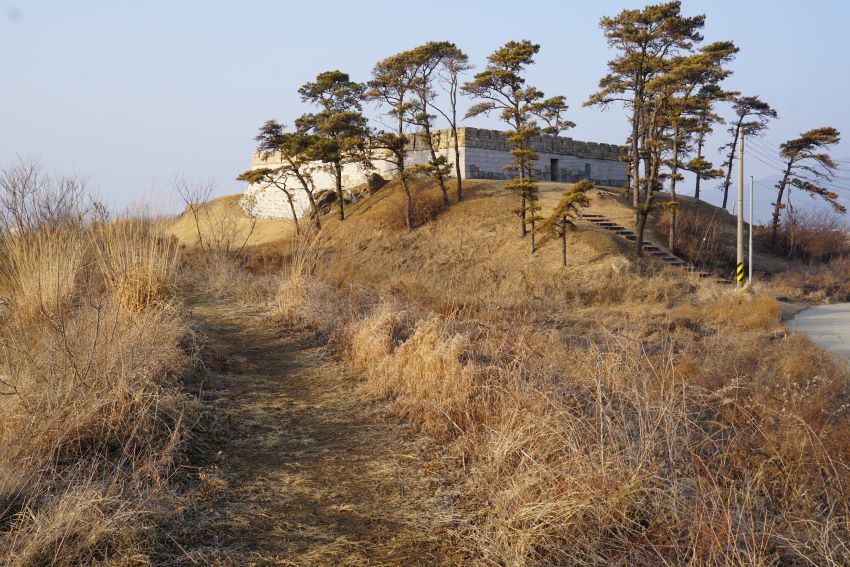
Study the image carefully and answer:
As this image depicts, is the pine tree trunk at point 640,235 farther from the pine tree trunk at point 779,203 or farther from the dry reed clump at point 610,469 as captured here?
the dry reed clump at point 610,469

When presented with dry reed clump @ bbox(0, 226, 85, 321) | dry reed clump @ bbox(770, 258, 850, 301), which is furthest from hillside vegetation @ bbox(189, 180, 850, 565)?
dry reed clump @ bbox(770, 258, 850, 301)

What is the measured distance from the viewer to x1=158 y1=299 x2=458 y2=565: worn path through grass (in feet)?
10.3

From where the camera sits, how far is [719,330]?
1328cm

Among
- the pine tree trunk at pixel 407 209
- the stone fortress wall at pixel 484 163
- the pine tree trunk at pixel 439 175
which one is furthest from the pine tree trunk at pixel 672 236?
the pine tree trunk at pixel 407 209

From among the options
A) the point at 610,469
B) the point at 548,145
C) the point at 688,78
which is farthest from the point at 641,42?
the point at 610,469

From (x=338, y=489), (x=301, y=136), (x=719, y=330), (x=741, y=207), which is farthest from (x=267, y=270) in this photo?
(x=301, y=136)

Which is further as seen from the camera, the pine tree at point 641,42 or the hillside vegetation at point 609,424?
the pine tree at point 641,42

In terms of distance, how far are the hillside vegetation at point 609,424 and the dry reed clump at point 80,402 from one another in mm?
1703

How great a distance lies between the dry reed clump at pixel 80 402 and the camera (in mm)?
2877

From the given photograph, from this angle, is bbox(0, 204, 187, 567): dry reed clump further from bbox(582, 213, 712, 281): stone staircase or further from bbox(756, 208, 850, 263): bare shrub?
bbox(756, 208, 850, 263): bare shrub

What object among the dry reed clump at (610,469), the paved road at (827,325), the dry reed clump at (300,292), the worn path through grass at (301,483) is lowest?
the paved road at (827,325)

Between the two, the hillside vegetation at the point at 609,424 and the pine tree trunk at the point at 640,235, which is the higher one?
the pine tree trunk at the point at 640,235

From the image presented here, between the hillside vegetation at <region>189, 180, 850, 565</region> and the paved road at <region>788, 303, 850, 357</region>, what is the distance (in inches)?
32.9

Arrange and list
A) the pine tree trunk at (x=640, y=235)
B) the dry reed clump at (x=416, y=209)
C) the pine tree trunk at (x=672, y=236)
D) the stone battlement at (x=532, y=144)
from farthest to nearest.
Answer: the stone battlement at (x=532, y=144)
the dry reed clump at (x=416, y=209)
the pine tree trunk at (x=672, y=236)
the pine tree trunk at (x=640, y=235)
